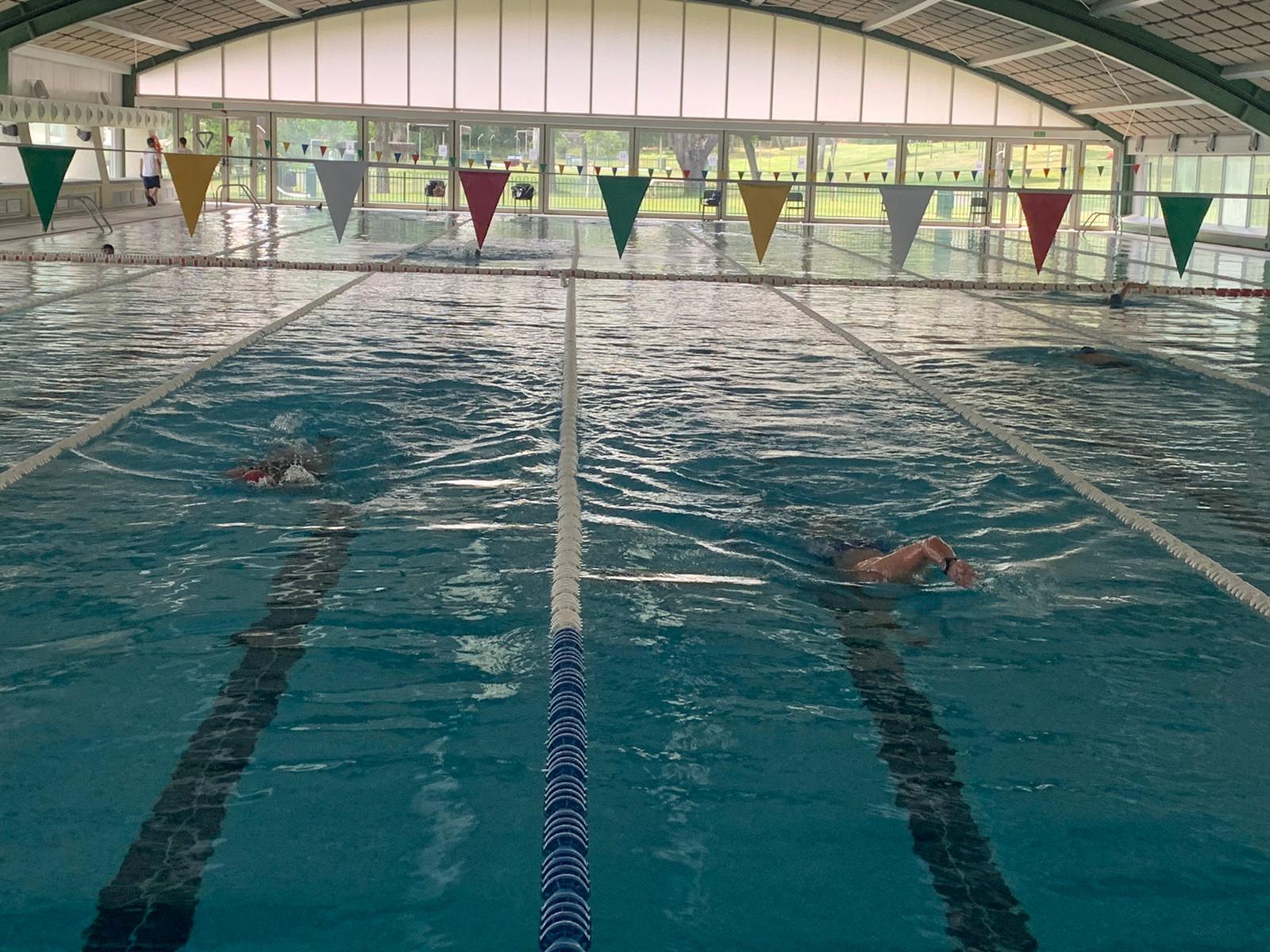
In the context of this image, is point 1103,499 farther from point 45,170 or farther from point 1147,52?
point 1147,52

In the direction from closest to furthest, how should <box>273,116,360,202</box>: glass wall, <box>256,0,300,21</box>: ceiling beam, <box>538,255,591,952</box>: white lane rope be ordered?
<box>538,255,591,952</box>: white lane rope < <box>256,0,300,21</box>: ceiling beam < <box>273,116,360,202</box>: glass wall

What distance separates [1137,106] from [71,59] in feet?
70.3

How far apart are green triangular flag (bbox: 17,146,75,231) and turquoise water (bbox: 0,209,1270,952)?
156 inches

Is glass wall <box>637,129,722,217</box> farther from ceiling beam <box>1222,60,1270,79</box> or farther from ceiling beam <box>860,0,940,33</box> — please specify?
ceiling beam <box>1222,60,1270,79</box>

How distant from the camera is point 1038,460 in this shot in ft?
20.4

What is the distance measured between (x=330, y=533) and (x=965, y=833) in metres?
2.73

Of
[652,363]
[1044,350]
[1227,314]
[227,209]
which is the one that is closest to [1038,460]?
[652,363]

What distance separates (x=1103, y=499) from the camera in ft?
18.0

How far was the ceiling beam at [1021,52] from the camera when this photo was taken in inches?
949

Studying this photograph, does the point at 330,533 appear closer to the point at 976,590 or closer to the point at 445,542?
the point at 445,542

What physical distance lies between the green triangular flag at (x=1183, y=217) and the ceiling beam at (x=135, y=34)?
62.6ft

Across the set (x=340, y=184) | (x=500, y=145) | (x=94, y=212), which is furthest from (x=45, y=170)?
(x=500, y=145)

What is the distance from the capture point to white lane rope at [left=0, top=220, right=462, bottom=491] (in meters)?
5.52

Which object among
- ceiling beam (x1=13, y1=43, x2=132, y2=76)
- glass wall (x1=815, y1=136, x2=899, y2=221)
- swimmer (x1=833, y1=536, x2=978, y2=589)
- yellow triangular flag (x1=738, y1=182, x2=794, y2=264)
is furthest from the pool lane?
glass wall (x1=815, y1=136, x2=899, y2=221)
